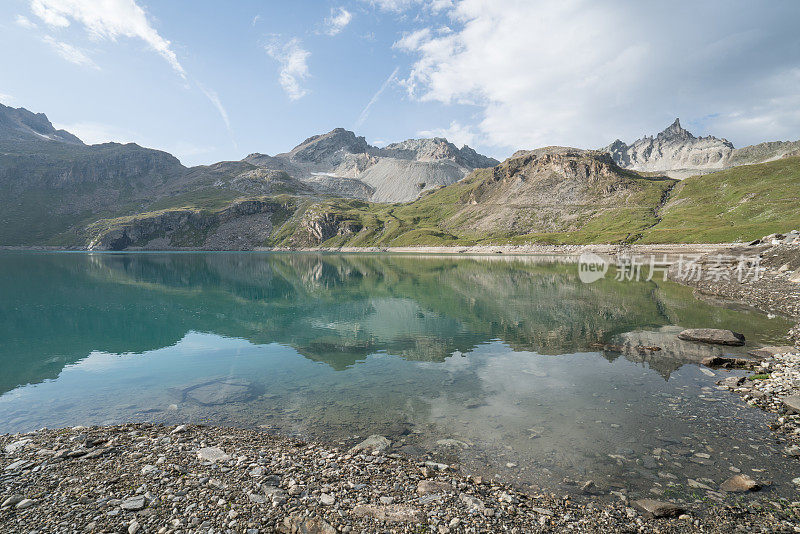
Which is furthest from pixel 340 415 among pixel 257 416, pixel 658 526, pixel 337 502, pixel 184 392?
pixel 658 526

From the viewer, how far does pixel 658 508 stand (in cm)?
1044

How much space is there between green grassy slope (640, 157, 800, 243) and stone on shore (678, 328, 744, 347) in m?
120

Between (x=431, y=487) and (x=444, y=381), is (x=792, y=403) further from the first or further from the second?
(x=431, y=487)

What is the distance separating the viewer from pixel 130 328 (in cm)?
4134

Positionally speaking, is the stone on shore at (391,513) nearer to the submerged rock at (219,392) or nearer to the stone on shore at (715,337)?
the submerged rock at (219,392)

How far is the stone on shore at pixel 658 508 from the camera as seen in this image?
33.7 ft

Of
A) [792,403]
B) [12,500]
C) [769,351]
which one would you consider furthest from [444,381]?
[769,351]

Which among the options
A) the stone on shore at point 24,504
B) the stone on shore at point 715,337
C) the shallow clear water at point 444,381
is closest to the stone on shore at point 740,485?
the shallow clear water at point 444,381

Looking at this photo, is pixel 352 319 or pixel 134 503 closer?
pixel 134 503

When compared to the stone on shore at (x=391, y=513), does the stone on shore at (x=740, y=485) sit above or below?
below

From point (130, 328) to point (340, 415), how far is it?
3751cm

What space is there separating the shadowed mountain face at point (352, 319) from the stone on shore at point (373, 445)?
1237 cm

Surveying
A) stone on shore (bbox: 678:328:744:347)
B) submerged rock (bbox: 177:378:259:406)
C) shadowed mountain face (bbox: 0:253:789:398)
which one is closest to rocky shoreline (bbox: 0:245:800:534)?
submerged rock (bbox: 177:378:259:406)

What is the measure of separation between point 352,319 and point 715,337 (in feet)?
123
